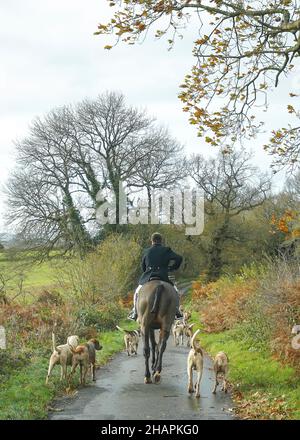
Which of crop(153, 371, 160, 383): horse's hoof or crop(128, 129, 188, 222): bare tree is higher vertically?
crop(128, 129, 188, 222): bare tree

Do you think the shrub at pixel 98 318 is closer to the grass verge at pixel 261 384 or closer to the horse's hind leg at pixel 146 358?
the grass verge at pixel 261 384

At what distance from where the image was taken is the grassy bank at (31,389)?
9180 millimetres

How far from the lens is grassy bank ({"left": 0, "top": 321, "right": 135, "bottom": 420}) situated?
30.1 feet

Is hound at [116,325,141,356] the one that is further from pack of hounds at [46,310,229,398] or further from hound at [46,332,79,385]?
hound at [46,332,79,385]

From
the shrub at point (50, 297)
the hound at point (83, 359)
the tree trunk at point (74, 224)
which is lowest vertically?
the hound at point (83, 359)

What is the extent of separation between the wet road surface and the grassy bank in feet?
0.95

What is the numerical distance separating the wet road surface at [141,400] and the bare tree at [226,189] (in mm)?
31690

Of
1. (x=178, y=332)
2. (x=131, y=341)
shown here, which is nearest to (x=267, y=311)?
(x=131, y=341)

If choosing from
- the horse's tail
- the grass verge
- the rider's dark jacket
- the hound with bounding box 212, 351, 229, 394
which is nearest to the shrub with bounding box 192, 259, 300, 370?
the grass verge

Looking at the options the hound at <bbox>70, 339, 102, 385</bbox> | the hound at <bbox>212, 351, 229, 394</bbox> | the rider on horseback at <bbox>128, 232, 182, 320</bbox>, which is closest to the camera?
the hound at <bbox>212, 351, 229, 394</bbox>

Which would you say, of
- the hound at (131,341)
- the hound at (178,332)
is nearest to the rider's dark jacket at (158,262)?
the hound at (131,341)

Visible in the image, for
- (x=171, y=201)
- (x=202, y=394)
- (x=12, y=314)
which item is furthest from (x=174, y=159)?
(x=202, y=394)

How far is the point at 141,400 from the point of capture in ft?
33.7
